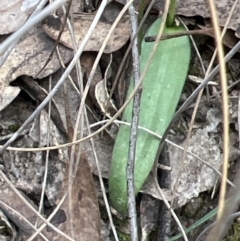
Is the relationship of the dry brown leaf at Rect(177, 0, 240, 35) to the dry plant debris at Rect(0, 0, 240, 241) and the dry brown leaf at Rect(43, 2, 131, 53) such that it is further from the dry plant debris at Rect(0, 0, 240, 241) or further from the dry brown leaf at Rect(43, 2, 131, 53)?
the dry brown leaf at Rect(43, 2, 131, 53)

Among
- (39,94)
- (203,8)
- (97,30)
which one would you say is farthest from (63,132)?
(203,8)

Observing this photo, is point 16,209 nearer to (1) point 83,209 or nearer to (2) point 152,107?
(1) point 83,209

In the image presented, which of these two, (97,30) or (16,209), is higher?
(97,30)

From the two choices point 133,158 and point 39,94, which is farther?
point 39,94

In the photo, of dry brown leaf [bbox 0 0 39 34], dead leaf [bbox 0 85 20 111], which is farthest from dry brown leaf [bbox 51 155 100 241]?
dry brown leaf [bbox 0 0 39 34]

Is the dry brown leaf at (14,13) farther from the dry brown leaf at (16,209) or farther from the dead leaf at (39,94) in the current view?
the dry brown leaf at (16,209)

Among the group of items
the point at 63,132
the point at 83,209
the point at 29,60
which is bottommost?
the point at 83,209

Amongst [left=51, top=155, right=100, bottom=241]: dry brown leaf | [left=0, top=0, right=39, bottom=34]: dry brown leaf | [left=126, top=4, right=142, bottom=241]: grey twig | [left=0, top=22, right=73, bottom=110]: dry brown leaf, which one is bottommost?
[left=51, top=155, right=100, bottom=241]: dry brown leaf
